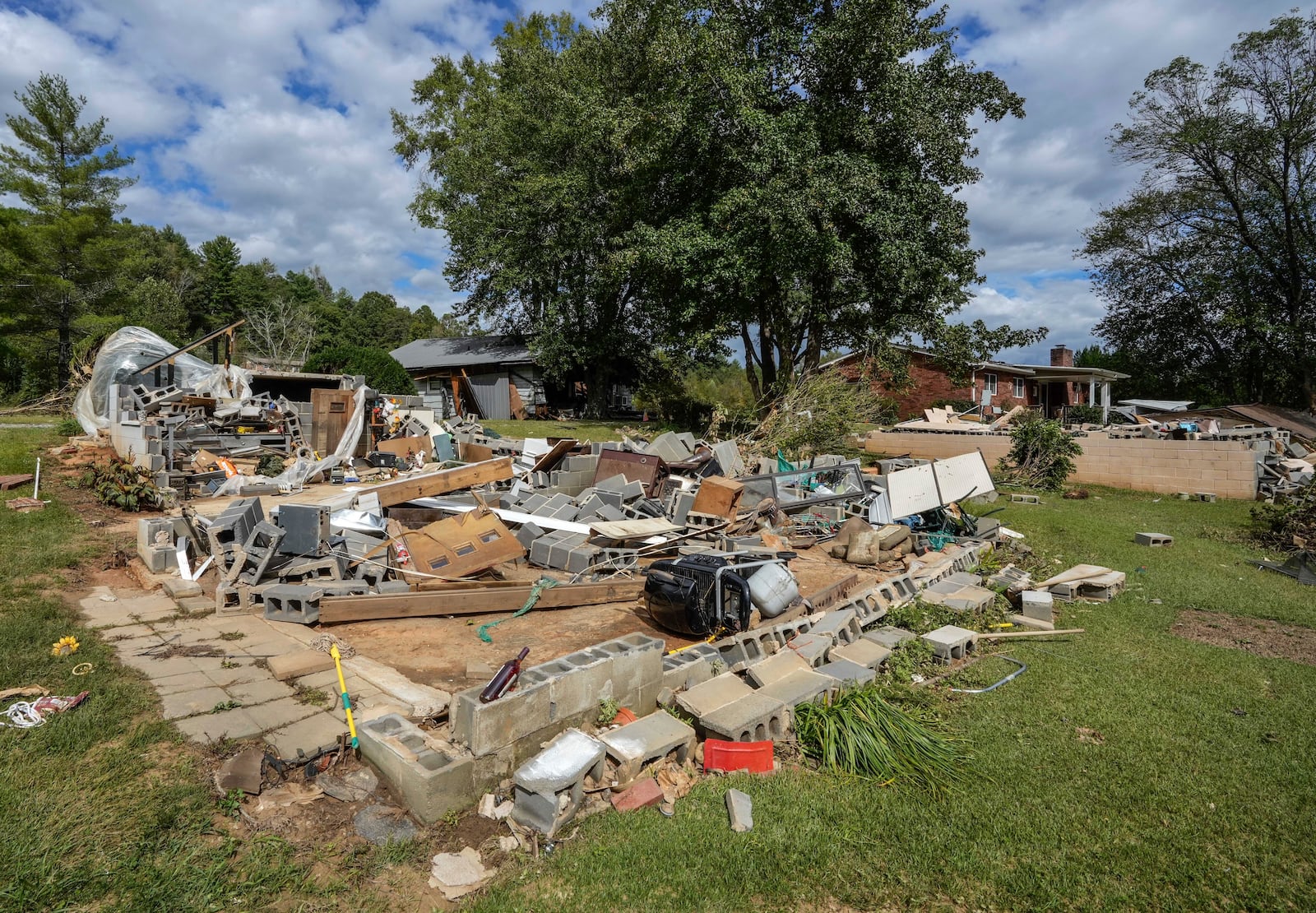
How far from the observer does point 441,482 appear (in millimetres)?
9469

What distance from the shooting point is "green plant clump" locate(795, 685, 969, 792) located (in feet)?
11.5

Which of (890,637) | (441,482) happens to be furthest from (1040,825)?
(441,482)

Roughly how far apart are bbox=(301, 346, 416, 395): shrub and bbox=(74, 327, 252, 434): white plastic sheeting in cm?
457

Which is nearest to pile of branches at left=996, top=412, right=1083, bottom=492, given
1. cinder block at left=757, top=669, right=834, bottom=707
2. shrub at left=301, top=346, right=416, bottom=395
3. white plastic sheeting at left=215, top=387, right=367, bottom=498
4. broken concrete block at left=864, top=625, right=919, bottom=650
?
broken concrete block at left=864, top=625, right=919, bottom=650

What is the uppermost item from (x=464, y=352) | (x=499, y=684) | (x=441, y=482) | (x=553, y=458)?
(x=464, y=352)

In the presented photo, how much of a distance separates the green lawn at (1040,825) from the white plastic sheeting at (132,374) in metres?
14.8

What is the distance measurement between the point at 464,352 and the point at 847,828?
91.5ft

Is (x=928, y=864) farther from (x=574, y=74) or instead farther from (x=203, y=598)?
(x=574, y=74)

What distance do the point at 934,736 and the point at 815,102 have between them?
1788 centimetres

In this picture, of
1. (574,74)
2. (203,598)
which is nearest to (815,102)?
(574,74)

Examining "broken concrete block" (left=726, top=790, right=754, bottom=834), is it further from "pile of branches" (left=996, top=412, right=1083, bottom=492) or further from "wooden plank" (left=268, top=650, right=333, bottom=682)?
"pile of branches" (left=996, top=412, right=1083, bottom=492)

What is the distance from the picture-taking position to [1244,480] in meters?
13.1

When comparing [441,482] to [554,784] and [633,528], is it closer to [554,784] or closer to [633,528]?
[633,528]

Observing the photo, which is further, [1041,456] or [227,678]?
[1041,456]
